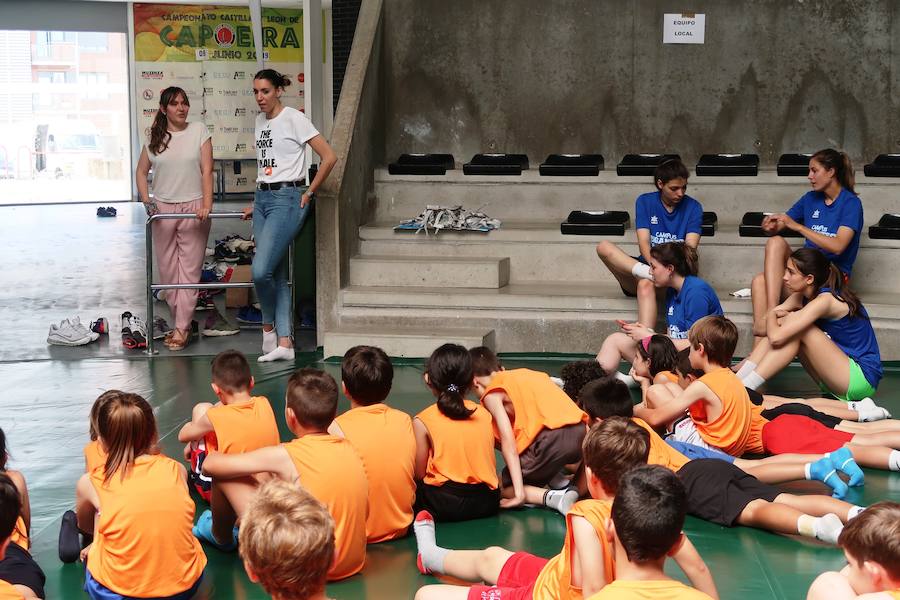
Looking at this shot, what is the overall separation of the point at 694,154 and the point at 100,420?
23.9ft

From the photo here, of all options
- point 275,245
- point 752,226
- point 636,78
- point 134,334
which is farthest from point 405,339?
point 636,78

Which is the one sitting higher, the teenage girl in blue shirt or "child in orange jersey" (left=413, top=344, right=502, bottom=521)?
the teenage girl in blue shirt

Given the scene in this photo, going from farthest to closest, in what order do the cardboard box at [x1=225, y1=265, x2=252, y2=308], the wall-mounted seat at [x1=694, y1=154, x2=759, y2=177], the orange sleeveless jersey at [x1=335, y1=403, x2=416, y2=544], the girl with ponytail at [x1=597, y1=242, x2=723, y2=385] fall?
1. the cardboard box at [x1=225, y1=265, x2=252, y2=308]
2. the wall-mounted seat at [x1=694, y1=154, x2=759, y2=177]
3. the girl with ponytail at [x1=597, y1=242, x2=723, y2=385]
4. the orange sleeveless jersey at [x1=335, y1=403, x2=416, y2=544]

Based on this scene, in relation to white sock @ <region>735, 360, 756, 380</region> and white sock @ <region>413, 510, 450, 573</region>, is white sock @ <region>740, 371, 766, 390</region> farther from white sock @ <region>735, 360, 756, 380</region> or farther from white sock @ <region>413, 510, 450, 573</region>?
white sock @ <region>413, 510, 450, 573</region>

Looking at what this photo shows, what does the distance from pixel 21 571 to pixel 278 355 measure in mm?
3744

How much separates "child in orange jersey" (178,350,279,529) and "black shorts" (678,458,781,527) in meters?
1.61

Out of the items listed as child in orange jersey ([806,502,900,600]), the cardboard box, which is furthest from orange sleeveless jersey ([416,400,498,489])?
the cardboard box

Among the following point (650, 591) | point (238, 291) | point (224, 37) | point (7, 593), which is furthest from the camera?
point (224, 37)

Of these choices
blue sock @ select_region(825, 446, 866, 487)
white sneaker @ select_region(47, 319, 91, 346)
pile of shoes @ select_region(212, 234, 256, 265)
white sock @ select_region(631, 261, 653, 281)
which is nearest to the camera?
blue sock @ select_region(825, 446, 866, 487)

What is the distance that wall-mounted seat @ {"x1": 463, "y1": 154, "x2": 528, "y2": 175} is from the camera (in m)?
9.13

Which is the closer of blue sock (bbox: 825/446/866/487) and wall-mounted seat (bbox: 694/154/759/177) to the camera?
blue sock (bbox: 825/446/866/487)

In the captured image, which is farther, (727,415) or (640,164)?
(640,164)

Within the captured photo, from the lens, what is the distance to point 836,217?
659 centimetres

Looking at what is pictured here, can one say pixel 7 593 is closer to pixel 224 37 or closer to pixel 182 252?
pixel 182 252
